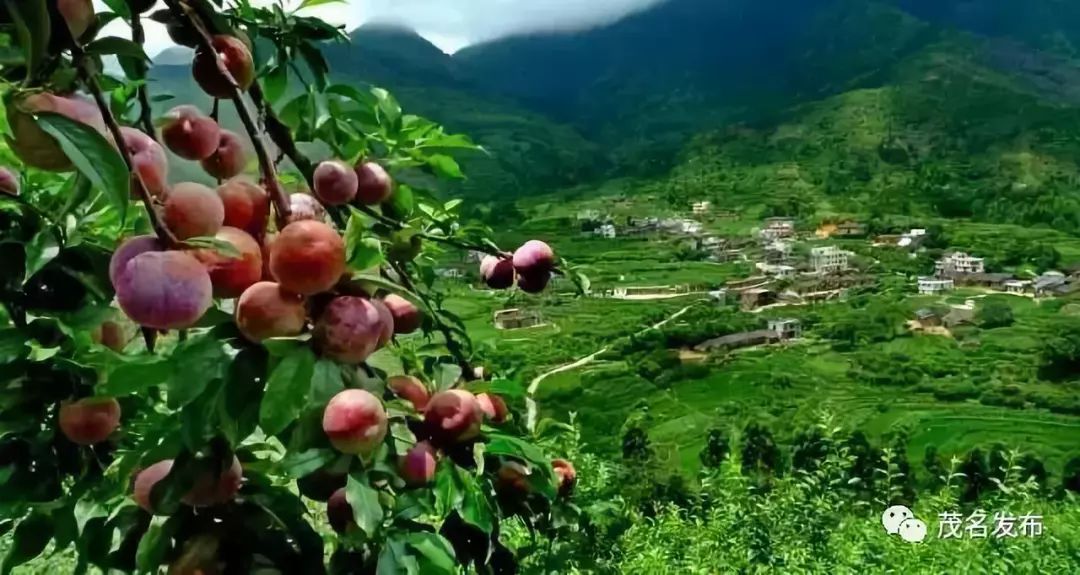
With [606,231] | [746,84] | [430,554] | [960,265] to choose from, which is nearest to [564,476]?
[430,554]

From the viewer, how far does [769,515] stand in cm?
193

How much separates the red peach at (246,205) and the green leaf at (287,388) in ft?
0.12

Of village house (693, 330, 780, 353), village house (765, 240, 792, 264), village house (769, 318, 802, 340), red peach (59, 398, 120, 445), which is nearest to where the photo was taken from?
red peach (59, 398, 120, 445)

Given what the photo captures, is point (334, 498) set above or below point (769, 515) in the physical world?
above

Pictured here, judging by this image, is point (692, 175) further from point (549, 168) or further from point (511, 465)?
point (511, 465)

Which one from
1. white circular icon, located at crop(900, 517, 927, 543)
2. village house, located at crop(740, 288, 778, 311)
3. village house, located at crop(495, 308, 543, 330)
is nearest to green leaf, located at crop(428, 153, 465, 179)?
white circular icon, located at crop(900, 517, 927, 543)

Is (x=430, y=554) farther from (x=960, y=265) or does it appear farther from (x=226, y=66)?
(x=960, y=265)

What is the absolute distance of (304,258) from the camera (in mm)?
209

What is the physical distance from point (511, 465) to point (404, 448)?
8 cm

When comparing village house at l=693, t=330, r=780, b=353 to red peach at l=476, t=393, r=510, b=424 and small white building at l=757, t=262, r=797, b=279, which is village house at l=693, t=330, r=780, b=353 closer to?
small white building at l=757, t=262, r=797, b=279

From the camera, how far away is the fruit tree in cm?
20

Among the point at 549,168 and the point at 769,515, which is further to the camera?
the point at 549,168

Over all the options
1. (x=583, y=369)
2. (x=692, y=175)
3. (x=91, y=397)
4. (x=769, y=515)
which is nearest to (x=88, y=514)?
(x=91, y=397)

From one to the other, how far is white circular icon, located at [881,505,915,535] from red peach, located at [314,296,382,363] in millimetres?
2162
